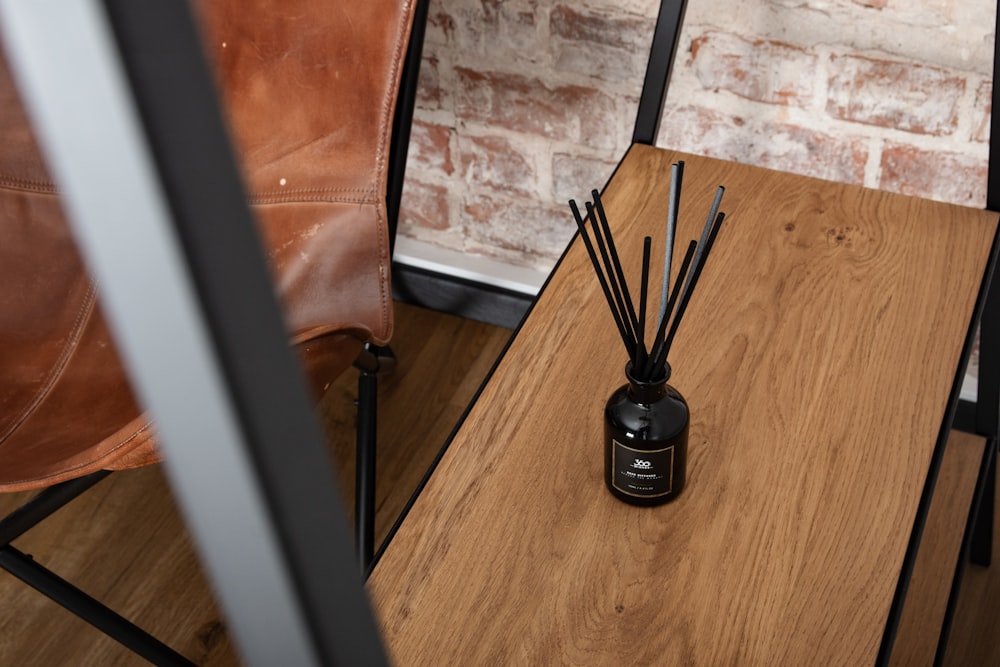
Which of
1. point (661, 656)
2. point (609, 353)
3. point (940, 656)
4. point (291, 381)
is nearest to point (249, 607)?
point (291, 381)

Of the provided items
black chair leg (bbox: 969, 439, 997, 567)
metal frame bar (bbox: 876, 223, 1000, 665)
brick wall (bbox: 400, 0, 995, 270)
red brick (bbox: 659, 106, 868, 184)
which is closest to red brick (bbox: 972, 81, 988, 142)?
brick wall (bbox: 400, 0, 995, 270)

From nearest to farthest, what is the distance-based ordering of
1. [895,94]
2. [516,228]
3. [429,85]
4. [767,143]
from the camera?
1. [895,94]
2. [767,143]
3. [429,85]
4. [516,228]

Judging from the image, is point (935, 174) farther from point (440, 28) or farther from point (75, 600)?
point (75, 600)

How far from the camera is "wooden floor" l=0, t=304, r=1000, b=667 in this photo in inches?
52.3

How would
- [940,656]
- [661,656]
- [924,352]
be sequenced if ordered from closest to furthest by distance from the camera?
[661,656]
[924,352]
[940,656]

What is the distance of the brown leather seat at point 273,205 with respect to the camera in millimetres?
1113

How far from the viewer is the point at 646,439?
0.79m

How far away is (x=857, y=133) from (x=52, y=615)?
45.4 inches

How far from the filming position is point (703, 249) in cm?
76

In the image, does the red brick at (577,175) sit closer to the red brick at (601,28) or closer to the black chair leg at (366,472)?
the red brick at (601,28)

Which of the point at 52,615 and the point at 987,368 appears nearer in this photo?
the point at 987,368

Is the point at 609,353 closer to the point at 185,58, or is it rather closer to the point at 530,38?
the point at 530,38

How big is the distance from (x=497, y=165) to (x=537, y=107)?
128 millimetres

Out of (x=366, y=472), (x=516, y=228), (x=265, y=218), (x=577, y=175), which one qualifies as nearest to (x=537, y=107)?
(x=577, y=175)
